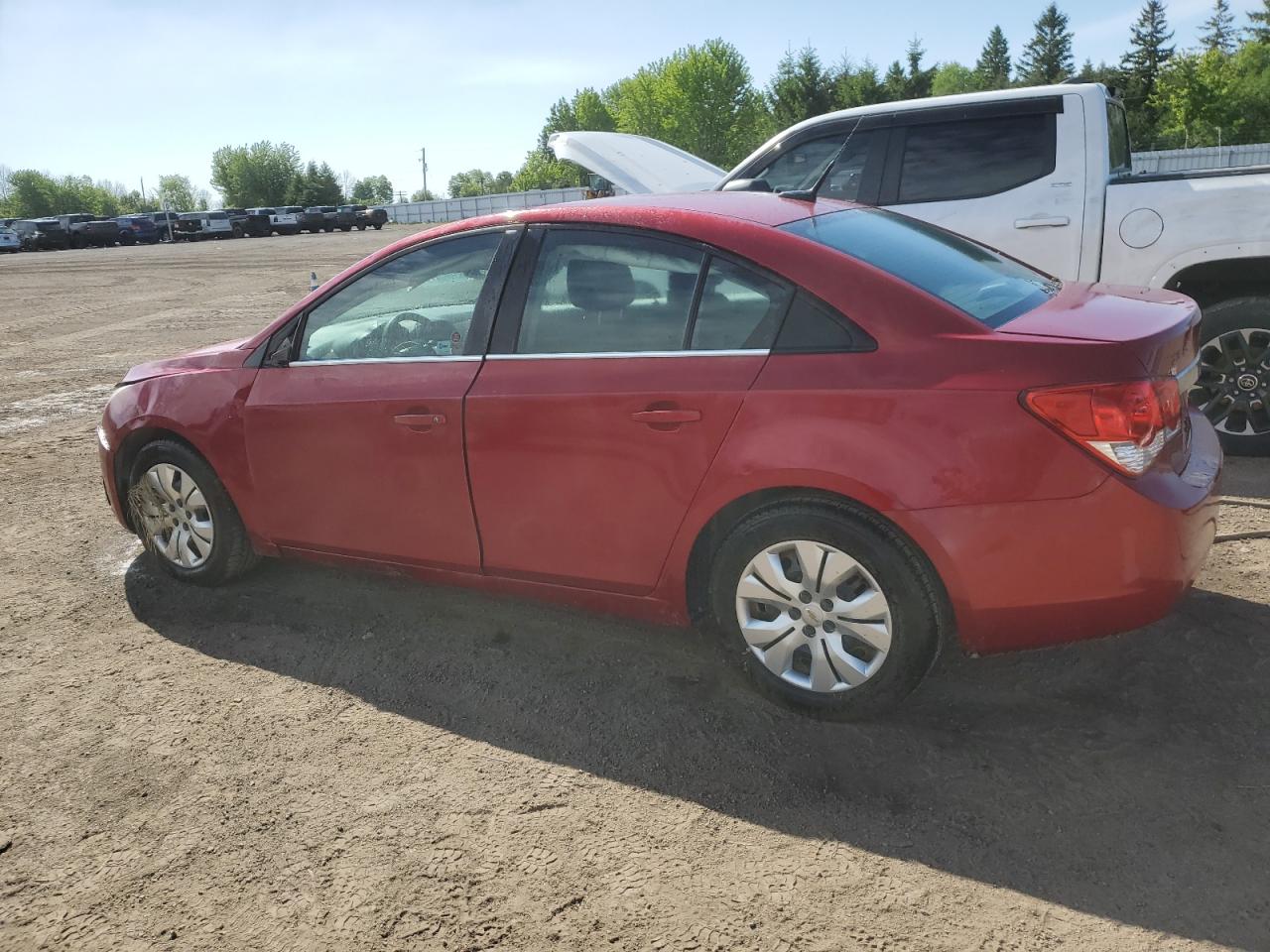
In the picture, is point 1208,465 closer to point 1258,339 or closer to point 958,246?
point 958,246

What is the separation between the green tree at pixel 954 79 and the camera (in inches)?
4331

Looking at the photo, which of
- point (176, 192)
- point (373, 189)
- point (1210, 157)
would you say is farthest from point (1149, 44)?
point (176, 192)

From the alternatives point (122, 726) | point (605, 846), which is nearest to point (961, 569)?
point (605, 846)

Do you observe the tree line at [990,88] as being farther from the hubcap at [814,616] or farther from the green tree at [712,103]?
the hubcap at [814,616]

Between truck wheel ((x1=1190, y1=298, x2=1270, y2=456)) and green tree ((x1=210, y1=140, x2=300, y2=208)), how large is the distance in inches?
4642

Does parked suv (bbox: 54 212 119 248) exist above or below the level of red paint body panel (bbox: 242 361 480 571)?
above

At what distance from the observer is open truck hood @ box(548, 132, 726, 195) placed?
854 centimetres

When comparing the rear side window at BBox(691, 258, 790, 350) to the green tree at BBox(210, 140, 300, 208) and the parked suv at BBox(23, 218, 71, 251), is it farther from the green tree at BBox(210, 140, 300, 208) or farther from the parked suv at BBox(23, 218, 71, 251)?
the green tree at BBox(210, 140, 300, 208)

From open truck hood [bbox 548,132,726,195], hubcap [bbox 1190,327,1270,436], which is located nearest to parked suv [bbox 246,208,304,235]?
open truck hood [bbox 548,132,726,195]

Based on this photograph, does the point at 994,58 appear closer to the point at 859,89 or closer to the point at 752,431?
the point at 859,89

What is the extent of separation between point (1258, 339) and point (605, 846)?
15.3 feet

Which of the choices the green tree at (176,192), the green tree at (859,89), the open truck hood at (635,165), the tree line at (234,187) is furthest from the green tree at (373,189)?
the open truck hood at (635,165)

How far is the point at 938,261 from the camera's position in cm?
349

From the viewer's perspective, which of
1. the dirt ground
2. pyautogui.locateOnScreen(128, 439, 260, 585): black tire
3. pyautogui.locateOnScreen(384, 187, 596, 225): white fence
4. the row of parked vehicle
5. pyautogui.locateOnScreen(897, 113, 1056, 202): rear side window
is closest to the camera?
the dirt ground
